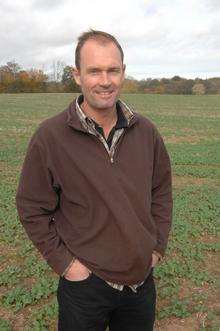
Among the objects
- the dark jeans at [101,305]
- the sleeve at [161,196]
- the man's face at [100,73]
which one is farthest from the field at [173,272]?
the man's face at [100,73]

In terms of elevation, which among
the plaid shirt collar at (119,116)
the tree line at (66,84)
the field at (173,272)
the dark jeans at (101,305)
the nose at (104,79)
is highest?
the nose at (104,79)

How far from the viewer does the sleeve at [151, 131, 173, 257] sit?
318 centimetres

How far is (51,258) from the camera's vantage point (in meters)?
2.91

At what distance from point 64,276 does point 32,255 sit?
385cm

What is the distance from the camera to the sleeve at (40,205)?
2.82 meters

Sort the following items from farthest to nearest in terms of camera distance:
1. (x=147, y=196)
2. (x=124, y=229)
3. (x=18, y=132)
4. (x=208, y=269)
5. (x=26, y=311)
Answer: (x=18, y=132) → (x=208, y=269) → (x=26, y=311) → (x=147, y=196) → (x=124, y=229)

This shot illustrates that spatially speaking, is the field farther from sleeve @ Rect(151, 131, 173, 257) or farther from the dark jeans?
sleeve @ Rect(151, 131, 173, 257)

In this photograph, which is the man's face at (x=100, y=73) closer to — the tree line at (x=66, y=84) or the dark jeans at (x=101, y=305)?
the dark jeans at (x=101, y=305)

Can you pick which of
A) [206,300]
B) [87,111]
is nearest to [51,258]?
[87,111]

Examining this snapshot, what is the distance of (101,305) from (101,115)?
126 centimetres

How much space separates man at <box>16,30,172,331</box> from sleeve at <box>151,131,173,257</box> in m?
0.16

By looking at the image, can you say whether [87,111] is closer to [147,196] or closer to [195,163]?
[147,196]

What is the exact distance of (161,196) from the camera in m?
3.31

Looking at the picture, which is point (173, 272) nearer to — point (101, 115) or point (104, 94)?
point (101, 115)
